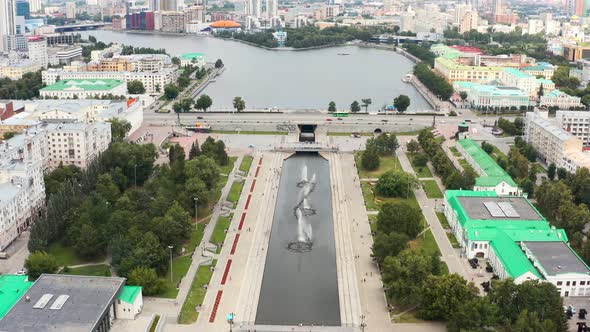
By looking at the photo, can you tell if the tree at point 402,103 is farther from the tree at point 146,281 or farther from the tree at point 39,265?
the tree at point 39,265

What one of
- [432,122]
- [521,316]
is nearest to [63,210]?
[521,316]

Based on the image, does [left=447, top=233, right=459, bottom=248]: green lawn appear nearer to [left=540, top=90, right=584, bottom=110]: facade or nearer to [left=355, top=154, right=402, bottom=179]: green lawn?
[left=355, top=154, right=402, bottom=179]: green lawn

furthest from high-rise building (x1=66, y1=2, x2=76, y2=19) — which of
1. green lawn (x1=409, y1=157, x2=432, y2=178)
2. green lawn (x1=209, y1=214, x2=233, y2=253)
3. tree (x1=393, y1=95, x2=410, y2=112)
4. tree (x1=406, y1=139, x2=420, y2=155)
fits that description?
green lawn (x1=209, y1=214, x2=233, y2=253)

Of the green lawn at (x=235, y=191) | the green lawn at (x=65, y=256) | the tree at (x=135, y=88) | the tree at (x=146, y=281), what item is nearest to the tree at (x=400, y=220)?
the green lawn at (x=235, y=191)

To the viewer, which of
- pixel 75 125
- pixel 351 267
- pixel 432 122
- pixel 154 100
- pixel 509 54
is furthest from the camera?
pixel 509 54

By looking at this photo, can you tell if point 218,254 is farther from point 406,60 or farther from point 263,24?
point 263,24

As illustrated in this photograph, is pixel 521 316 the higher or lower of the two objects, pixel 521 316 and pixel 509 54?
the lower
